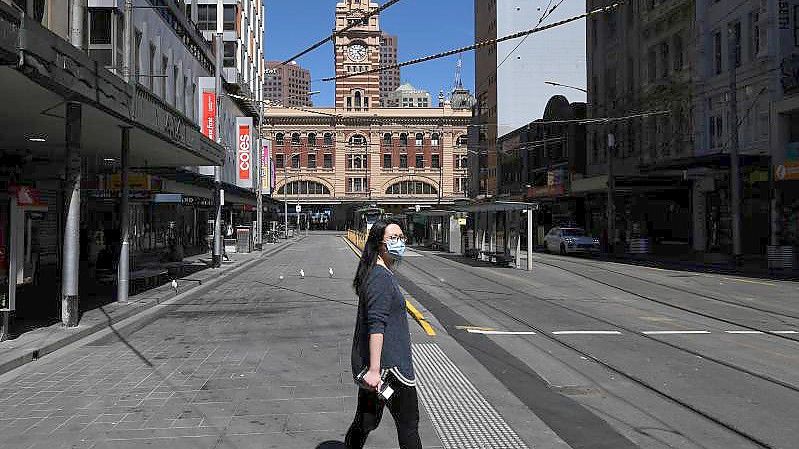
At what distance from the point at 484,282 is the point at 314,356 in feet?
42.4

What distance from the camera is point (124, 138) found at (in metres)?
15.7

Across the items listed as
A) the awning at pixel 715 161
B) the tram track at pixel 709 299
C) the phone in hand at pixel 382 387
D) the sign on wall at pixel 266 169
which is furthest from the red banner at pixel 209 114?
the phone in hand at pixel 382 387

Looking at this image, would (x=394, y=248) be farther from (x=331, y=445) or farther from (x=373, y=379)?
(x=331, y=445)

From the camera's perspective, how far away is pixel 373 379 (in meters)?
4.38

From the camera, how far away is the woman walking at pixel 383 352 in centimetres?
442

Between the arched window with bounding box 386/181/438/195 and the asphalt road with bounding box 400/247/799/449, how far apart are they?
89.9 metres

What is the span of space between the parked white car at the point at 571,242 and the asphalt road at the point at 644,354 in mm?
19051

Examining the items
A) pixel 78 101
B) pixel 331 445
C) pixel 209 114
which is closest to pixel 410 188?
pixel 209 114

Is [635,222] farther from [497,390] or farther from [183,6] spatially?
[497,390]

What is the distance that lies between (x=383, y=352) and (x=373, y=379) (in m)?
0.20

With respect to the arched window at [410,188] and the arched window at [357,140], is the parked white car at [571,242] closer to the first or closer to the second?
the arched window at [410,188]

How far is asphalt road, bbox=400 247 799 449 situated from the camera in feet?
21.5

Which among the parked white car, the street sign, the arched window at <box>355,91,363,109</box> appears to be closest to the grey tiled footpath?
the street sign

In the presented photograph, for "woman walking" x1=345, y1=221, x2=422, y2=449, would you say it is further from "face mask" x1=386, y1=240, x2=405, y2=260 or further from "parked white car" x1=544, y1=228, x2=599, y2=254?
"parked white car" x1=544, y1=228, x2=599, y2=254
